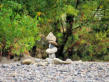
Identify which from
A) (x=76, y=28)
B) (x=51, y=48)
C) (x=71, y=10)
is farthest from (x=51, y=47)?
(x=76, y=28)

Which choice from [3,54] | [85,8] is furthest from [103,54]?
[3,54]

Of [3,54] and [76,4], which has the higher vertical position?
[76,4]

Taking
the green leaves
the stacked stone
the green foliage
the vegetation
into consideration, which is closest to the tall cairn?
the stacked stone

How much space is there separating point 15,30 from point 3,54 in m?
1.88

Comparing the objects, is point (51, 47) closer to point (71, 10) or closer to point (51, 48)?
point (51, 48)

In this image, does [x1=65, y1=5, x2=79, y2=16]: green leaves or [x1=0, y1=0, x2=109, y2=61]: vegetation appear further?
[x1=0, y1=0, x2=109, y2=61]: vegetation

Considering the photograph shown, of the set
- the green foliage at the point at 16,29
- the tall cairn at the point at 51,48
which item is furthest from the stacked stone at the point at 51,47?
the green foliage at the point at 16,29

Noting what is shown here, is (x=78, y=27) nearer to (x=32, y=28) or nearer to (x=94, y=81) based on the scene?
(x=32, y=28)

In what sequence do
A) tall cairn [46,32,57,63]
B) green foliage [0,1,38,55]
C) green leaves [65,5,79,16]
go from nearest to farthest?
green foliage [0,1,38,55]
tall cairn [46,32,57,63]
green leaves [65,5,79,16]

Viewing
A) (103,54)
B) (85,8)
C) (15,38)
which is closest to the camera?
(15,38)

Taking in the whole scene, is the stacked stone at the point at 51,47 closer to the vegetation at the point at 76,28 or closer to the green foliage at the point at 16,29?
the green foliage at the point at 16,29

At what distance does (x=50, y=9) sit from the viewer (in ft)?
35.2

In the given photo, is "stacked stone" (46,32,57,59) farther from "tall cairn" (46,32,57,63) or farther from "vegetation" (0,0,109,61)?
"vegetation" (0,0,109,61)

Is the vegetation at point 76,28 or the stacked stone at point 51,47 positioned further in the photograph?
the vegetation at point 76,28
